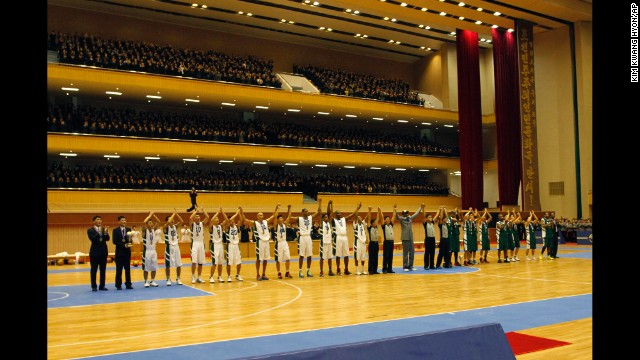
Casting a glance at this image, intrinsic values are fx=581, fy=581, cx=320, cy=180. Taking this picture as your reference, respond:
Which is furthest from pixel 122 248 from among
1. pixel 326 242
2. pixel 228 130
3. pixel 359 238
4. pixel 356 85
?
pixel 356 85

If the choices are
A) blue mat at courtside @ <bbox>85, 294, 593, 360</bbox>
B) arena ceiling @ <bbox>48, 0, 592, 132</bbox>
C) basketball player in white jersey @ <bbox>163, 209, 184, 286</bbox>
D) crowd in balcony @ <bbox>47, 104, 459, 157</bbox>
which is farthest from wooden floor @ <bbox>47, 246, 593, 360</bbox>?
arena ceiling @ <bbox>48, 0, 592, 132</bbox>

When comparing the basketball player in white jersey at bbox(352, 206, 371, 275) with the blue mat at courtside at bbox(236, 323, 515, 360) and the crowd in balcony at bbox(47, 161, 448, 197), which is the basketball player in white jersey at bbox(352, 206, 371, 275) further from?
the crowd in balcony at bbox(47, 161, 448, 197)

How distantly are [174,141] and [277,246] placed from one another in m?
15.1

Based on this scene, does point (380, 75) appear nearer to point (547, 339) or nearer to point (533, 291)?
point (533, 291)

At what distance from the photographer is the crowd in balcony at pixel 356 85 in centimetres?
3638

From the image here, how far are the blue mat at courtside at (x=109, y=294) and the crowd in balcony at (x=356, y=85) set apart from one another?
23.1 meters

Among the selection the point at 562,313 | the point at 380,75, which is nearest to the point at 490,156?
the point at 380,75

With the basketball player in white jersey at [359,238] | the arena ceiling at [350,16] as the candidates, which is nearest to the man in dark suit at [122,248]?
the basketball player in white jersey at [359,238]

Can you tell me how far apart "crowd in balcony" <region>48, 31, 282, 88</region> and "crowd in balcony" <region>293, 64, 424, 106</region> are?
3.31 m

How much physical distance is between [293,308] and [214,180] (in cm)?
2043

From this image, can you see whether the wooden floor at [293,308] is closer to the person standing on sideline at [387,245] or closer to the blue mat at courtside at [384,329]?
the blue mat at courtside at [384,329]

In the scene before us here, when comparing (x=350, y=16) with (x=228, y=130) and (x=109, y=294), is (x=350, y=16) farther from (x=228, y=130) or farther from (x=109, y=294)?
(x=109, y=294)
